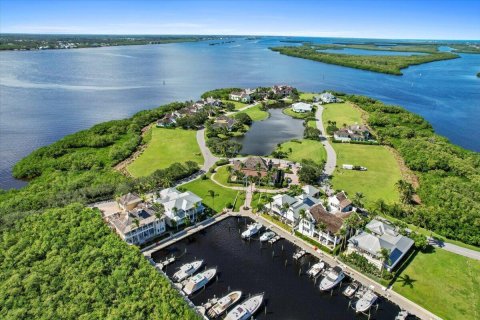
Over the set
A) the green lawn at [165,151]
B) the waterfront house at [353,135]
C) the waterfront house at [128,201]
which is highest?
the waterfront house at [128,201]

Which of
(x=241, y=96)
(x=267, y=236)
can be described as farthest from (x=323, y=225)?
(x=241, y=96)

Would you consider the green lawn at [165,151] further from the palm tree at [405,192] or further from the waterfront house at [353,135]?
the palm tree at [405,192]

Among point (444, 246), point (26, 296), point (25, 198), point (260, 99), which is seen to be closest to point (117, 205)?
point (25, 198)

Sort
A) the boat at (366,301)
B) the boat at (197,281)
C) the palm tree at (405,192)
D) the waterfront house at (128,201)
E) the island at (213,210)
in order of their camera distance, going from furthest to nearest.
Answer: the palm tree at (405,192) < the waterfront house at (128,201) < the boat at (197,281) < the boat at (366,301) < the island at (213,210)

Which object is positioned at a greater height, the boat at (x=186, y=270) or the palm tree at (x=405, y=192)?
the palm tree at (x=405, y=192)

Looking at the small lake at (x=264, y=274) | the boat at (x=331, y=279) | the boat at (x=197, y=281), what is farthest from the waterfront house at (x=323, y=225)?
the boat at (x=197, y=281)

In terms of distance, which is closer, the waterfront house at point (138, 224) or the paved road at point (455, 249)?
the paved road at point (455, 249)
